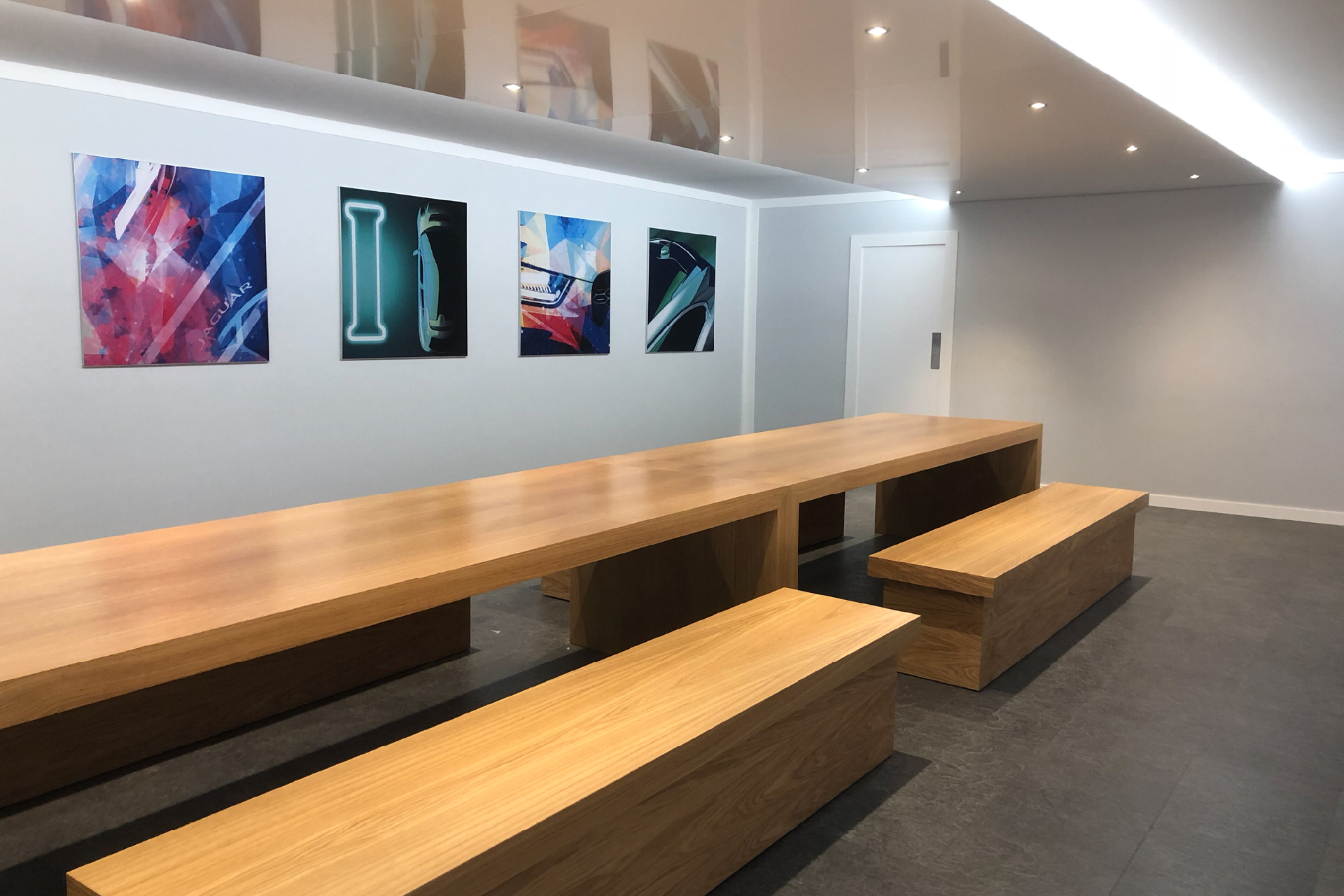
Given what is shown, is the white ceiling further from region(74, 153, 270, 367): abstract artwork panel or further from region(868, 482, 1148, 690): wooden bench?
region(74, 153, 270, 367): abstract artwork panel

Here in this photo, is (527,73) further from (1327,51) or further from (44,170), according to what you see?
(1327,51)

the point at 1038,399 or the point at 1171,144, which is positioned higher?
the point at 1171,144

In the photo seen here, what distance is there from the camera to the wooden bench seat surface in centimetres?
326

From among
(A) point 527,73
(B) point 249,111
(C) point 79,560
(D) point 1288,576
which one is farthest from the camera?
(B) point 249,111

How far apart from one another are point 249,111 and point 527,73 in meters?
2.18

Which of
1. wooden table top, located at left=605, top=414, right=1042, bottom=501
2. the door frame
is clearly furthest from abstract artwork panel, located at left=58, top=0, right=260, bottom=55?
the door frame

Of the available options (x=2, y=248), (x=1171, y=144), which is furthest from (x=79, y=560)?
(x=1171, y=144)

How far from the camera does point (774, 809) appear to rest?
2277 millimetres

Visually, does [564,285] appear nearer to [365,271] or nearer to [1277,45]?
[365,271]

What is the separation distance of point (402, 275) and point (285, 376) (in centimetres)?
97

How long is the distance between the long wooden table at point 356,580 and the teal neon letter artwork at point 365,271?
8.50ft

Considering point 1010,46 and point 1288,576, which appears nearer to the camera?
point 1010,46

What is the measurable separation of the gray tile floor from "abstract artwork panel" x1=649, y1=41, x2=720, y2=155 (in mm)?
2190

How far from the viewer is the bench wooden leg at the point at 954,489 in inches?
205
